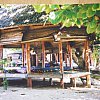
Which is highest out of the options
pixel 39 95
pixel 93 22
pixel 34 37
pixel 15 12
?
pixel 15 12

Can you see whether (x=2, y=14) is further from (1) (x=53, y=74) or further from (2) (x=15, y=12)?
(1) (x=53, y=74)

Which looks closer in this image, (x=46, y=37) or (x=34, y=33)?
(x=46, y=37)

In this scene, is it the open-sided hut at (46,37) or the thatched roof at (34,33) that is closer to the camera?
the open-sided hut at (46,37)

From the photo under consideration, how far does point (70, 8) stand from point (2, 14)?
46.5 feet

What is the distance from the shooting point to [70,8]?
7.72ft

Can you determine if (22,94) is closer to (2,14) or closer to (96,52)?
(2,14)

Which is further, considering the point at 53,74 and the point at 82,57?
the point at 82,57

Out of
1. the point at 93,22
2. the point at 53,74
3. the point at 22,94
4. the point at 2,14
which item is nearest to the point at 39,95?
the point at 22,94

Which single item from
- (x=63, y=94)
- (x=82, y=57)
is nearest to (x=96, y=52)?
(x=82, y=57)

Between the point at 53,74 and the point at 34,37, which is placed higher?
the point at 34,37

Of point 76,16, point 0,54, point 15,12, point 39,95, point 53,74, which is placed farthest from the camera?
point 15,12

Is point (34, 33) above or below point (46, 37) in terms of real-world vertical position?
above

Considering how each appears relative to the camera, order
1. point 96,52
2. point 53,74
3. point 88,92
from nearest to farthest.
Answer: point 88,92 → point 53,74 → point 96,52

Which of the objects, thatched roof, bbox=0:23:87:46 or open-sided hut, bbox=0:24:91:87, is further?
thatched roof, bbox=0:23:87:46
